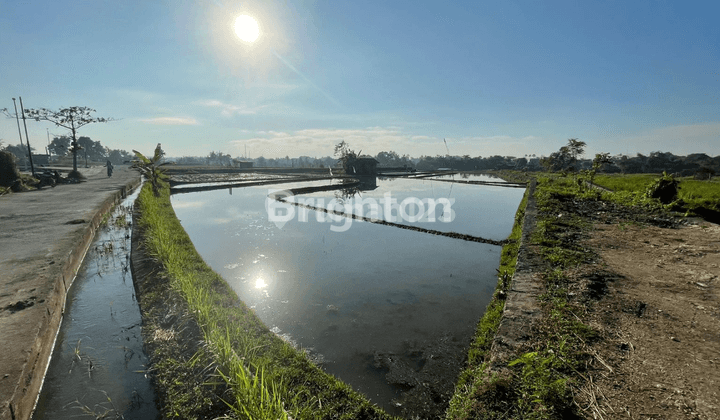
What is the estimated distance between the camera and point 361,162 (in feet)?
144

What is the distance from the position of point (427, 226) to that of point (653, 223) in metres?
7.04

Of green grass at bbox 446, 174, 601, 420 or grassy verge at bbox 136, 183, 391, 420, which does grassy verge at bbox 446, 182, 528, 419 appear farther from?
grassy verge at bbox 136, 183, 391, 420

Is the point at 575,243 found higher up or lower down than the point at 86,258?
higher up

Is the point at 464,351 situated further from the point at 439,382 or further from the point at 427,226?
the point at 427,226

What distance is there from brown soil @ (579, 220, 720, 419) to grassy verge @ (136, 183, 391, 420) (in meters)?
2.10

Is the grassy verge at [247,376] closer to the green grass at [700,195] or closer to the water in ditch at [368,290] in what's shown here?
the water in ditch at [368,290]

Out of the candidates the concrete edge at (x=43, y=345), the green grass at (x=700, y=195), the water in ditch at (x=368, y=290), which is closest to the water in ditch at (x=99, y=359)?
the concrete edge at (x=43, y=345)

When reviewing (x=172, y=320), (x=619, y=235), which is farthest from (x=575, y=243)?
(x=172, y=320)

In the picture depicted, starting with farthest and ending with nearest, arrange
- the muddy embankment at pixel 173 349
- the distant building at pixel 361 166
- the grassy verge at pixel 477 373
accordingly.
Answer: the distant building at pixel 361 166
the muddy embankment at pixel 173 349
the grassy verge at pixel 477 373

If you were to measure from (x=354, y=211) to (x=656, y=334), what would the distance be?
12850 millimetres

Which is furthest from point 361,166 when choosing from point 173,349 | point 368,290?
point 173,349

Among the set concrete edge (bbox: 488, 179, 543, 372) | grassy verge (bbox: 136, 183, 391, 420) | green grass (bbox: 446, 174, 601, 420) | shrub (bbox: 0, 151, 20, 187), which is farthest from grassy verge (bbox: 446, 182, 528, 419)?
shrub (bbox: 0, 151, 20, 187)

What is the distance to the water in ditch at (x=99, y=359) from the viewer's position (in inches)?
126

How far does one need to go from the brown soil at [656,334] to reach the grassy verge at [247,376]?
210cm
